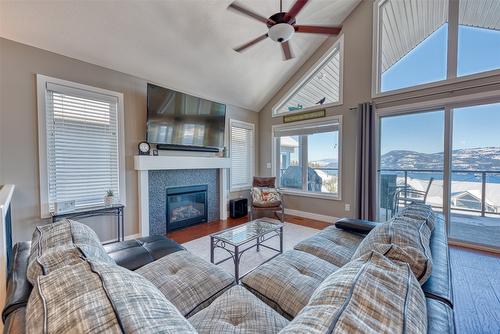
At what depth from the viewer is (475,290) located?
2.01 m

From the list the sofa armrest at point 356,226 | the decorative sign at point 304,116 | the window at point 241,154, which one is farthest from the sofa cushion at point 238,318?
the decorative sign at point 304,116

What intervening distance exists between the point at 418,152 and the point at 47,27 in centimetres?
496

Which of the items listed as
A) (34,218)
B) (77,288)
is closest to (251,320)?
(77,288)

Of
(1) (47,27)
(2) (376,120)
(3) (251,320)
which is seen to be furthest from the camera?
(2) (376,120)

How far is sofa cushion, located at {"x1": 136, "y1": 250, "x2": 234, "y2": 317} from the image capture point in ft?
4.00

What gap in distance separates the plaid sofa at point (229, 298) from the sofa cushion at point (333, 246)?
361mm

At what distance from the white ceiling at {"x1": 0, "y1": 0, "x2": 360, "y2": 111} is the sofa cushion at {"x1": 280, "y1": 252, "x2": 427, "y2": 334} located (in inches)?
127

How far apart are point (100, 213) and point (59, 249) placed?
226cm

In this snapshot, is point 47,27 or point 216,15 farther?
point 216,15

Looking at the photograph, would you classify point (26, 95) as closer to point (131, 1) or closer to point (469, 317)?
point (131, 1)

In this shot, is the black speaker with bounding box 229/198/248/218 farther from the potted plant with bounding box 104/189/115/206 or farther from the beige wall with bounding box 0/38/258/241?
the beige wall with bounding box 0/38/258/241

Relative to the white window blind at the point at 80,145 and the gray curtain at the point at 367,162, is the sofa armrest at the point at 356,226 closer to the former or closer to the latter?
the gray curtain at the point at 367,162

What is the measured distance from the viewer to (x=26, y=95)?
2.38m

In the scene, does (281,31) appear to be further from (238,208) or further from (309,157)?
(238,208)
